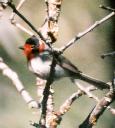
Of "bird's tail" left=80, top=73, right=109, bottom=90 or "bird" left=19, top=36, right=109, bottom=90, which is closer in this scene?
"bird's tail" left=80, top=73, right=109, bottom=90

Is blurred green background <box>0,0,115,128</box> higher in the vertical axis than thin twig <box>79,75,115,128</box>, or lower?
higher

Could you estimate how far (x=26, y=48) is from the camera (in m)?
3.75

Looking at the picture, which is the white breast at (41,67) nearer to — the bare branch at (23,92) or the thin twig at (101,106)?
the bare branch at (23,92)

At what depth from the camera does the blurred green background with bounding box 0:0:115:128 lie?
17.4 ft

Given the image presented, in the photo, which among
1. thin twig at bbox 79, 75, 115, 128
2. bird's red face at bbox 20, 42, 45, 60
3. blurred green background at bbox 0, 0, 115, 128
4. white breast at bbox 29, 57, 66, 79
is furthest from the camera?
blurred green background at bbox 0, 0, 115, 128

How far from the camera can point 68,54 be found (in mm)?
6152

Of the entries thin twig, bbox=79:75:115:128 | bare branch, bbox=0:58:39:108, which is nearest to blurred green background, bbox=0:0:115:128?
bare branch, bbox=0:58:39:108

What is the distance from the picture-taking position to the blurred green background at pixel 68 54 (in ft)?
17.4

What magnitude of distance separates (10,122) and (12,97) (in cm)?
30

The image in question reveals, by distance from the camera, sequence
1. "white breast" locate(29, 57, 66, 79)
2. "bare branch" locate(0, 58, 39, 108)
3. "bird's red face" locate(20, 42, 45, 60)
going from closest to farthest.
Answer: "bare branch" locate(0, 58, 39, 108) → "white breast" locate(29, 57, 66, 79) → "bird's red face" locate(20, 42, 45, 60)

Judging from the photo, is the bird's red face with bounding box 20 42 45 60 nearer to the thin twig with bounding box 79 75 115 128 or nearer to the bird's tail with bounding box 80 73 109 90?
the bird's tail with bounding box 80 73 109 90

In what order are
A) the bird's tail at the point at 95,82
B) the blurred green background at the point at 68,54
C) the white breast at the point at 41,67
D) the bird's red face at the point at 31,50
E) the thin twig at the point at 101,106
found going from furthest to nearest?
the blurred green background at the point at 68,54
the bird's red face at the point at 31,50
the white breast at the point at 41,67
the bird's tail at the point at 95,82
the thin twig at the point at 101,106

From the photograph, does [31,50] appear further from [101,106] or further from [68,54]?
[68,54]

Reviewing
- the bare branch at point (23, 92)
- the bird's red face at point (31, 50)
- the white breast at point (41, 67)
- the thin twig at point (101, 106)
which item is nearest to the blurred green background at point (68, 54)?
the bird's red face at point (31, 50)
